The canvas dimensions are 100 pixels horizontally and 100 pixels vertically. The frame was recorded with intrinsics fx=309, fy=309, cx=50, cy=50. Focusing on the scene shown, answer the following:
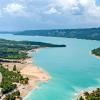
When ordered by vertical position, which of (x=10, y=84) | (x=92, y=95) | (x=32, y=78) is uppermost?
(x=10, y=84)

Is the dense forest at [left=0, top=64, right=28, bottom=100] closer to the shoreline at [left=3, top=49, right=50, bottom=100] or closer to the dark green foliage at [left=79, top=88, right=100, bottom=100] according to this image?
the shoreline at [left=3, top=49, right=50, bottom=100]

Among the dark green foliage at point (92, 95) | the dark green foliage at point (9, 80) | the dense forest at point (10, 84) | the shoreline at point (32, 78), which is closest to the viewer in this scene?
the dark green foliage at point (92, 95)

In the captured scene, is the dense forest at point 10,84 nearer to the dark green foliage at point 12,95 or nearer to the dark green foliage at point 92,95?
the dark green foliage at point 12,95

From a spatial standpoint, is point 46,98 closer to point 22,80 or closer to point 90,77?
point 22,80

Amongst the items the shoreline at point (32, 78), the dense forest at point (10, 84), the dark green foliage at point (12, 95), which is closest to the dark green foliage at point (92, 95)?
the shoreline at point (32, 78)

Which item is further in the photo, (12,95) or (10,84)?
(10,84)

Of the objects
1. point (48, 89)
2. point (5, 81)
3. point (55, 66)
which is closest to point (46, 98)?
point (48, 89)

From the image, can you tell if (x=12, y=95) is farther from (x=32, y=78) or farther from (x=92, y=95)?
(x=32, y=78)

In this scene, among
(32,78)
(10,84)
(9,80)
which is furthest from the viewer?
(32,78)

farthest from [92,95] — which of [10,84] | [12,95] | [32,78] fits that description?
[32,78]

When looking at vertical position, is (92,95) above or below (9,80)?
below

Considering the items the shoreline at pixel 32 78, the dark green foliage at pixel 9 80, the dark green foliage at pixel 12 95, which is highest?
the dark green foliage at pixel 9 80

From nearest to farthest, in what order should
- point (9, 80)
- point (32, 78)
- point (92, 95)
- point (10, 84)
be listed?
1. point (92, 95)
2. point (10, 84)
3. point (9, 80)
4. point (32, 78)
